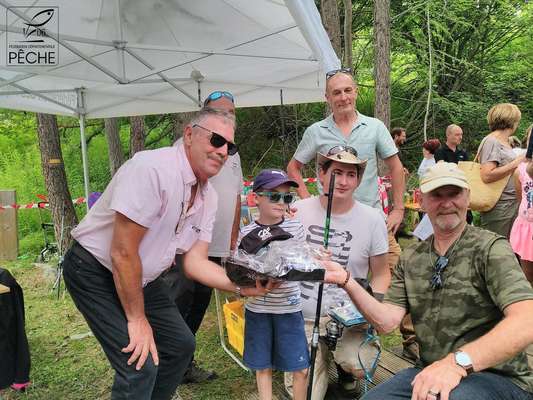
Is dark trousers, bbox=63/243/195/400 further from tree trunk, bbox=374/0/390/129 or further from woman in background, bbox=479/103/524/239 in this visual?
tree trunk, bbox=374/0/390/129

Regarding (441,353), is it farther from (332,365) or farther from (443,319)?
(332,365)

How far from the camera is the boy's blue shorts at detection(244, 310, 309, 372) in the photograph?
2479 mm

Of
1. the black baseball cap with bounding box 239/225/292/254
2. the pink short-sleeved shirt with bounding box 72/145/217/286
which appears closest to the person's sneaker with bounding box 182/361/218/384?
the pink short-sleeved shirt with bounding box 72/145/217/286

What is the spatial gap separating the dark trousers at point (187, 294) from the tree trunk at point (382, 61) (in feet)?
20.3

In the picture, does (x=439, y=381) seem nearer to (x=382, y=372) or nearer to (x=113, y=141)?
(x=382, y=372)

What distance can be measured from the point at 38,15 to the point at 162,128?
9.70m

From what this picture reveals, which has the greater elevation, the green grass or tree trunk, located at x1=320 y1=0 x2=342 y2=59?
tree trunk, located at x1=320 y1=0 x2=342 y2=59

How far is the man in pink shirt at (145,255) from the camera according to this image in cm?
190

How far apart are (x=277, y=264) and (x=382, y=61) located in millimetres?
7713

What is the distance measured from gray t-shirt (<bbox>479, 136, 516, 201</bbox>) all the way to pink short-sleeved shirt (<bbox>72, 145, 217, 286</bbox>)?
285cm

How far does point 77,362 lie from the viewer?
376cm

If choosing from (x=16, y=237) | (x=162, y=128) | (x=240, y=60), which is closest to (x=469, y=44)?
(x=162, y=128)

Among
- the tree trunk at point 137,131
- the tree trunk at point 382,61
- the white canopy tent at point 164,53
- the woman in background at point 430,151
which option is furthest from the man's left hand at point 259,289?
the tree trunk at point 137,131

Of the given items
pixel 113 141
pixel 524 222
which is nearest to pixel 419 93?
pixel 113 141
